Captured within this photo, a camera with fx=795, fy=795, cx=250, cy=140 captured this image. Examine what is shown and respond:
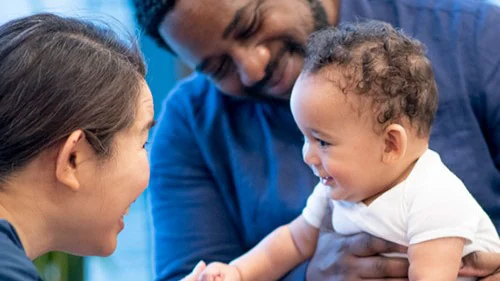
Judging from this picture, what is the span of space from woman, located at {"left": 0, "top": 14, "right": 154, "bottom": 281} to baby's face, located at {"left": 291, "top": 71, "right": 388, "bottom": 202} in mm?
255

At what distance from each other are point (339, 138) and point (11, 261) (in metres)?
0.54

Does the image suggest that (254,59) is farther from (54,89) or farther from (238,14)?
(54,89)

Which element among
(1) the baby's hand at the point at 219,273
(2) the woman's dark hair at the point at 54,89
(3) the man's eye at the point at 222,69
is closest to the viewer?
(2) the woman's dark hair at the point at 54,89

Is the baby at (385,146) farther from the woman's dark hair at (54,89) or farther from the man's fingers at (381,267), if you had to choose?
the woman's dark hair at (54,89)

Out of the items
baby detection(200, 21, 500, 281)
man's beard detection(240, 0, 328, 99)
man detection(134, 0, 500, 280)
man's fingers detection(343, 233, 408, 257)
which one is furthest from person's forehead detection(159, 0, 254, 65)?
man's fingers detection(343, 233, 408, 257)

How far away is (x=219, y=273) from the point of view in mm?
1436

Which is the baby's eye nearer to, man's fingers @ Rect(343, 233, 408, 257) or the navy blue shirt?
man's fingers @ Rect(343, 233, 408, 257)

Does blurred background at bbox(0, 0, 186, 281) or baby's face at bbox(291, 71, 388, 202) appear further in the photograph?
blurred background at bbox(0, 0, 186, 281)

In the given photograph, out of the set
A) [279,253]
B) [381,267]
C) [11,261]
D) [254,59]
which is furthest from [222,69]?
[11,261]

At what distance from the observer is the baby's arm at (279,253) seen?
1.48 metres

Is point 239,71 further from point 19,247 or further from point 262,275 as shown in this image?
point 19,247

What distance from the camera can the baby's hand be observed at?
4.66 ft

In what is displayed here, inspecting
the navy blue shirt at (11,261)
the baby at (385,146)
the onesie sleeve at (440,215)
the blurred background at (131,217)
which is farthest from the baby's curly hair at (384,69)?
the blurred background at (131,217)

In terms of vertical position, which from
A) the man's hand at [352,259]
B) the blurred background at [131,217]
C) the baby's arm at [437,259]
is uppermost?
the baby's arm at [437,259]
